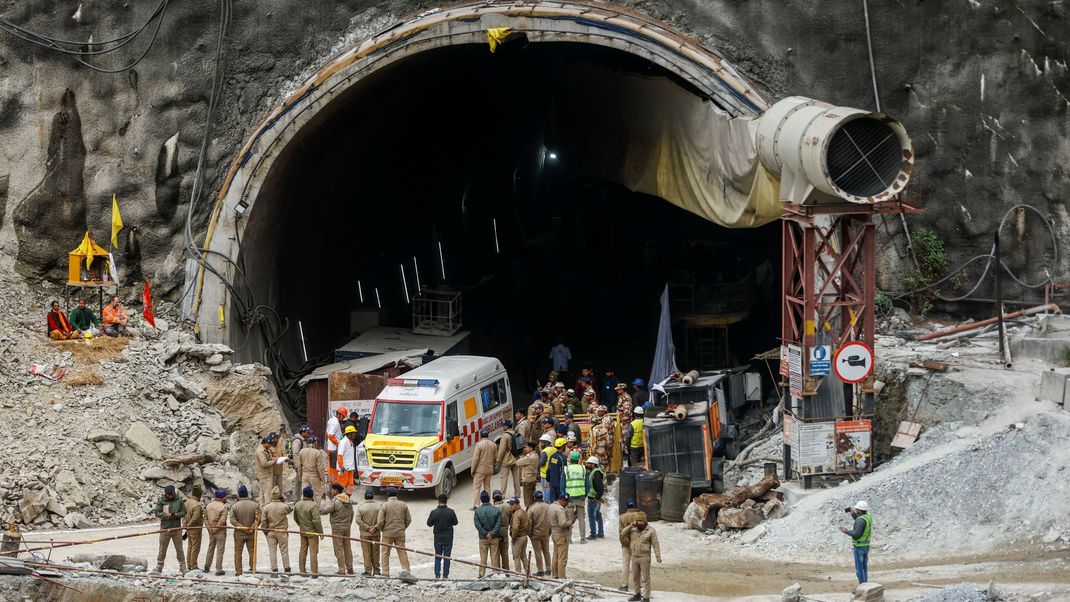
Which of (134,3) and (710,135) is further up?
(134,3)

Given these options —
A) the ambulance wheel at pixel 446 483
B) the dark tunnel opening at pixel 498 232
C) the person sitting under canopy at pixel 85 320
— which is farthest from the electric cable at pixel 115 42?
the ambulance wheel at pixel 446 483

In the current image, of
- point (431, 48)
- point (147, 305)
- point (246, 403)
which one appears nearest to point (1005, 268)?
point (431, 48)

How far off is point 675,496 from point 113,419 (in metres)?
10.4

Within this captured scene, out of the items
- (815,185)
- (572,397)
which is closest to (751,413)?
(572,397)

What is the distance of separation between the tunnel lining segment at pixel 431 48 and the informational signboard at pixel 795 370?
5.80 metres

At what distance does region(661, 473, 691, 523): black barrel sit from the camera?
2331 centimetres

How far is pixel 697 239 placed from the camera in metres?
38.7

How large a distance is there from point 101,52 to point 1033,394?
2120cm

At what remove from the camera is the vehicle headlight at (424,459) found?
2427cm

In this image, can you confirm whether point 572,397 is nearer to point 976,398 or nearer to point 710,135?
point 710,135

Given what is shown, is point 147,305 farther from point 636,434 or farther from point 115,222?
point 636,434

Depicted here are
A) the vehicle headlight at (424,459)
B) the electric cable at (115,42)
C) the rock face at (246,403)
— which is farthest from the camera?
the electric cable at (115,42)

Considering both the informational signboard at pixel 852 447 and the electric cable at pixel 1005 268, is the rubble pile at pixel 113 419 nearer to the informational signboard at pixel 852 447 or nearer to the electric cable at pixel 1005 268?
the informational signboard at pixel 852 447

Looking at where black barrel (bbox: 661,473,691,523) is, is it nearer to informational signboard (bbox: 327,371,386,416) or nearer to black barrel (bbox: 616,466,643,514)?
black barrel (bbox: 616,466,643,514)
